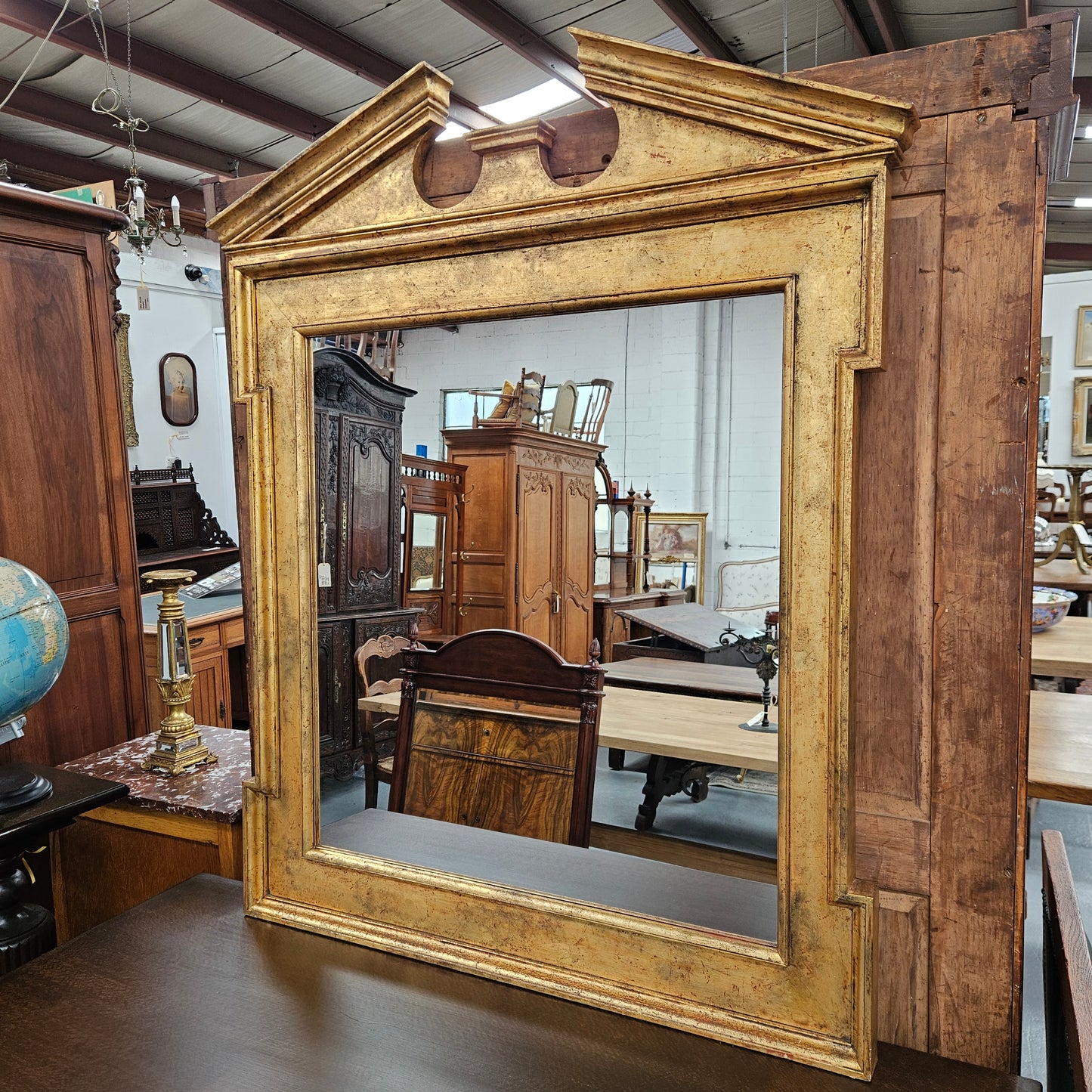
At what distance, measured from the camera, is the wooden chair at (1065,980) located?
76 centimetres

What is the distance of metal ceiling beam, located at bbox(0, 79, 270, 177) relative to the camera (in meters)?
4.72

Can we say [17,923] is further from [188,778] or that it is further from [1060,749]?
[1060,749]

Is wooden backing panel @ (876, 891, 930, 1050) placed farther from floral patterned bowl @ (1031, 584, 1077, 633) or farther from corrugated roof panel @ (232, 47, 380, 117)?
corrugated roof panel @ (232, 47, 380, 117)

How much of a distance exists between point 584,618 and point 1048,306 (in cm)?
929

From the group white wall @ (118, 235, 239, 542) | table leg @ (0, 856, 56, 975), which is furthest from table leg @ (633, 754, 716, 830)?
white wall @ (118, 235, 239, 542)

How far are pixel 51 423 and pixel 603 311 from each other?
5.08ft

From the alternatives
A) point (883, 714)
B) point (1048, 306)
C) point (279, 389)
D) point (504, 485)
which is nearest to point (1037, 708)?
point (883, 714)

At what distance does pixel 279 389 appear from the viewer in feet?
3.53

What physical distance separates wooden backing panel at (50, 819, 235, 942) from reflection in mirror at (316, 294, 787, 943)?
1.27 feet

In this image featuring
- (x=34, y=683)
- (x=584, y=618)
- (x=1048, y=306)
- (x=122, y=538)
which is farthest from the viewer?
(x=1048, y=306)

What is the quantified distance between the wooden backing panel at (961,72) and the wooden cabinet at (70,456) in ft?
5.70

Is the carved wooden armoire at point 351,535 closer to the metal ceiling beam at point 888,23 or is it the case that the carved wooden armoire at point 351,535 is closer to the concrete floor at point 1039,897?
the concrete floor at point 1039,897

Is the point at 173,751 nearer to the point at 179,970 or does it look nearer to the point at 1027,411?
the point at 179,970

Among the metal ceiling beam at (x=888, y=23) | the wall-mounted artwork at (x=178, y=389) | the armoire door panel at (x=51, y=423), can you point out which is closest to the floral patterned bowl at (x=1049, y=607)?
the metal ceiling beam at (x=888, y=23)
